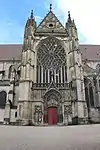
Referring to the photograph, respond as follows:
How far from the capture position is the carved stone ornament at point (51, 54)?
20250 mm

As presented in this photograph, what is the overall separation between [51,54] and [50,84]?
425 cm

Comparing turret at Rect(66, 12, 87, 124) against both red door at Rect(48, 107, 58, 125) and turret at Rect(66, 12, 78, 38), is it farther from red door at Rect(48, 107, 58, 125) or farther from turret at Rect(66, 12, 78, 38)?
red door at Rect(48, 107, 58, 125)

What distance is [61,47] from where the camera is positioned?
21.4 metres

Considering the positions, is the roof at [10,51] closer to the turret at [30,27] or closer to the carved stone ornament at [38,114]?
the turret at [30,27]

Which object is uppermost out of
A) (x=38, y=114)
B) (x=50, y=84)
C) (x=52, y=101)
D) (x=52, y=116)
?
(x=50, y=84)

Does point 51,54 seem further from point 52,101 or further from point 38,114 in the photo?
point 38,114

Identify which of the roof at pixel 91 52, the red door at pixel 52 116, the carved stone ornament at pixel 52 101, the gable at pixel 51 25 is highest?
the gable at pixel 51 25

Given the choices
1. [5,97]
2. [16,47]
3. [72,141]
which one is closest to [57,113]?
[5,97]

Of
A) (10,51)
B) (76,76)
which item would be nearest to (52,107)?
(76,76)

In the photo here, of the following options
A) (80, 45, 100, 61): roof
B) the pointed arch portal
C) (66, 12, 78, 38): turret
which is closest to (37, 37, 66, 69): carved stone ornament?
(66, 12, 78, 38): turret

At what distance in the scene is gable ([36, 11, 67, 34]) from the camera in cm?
2277

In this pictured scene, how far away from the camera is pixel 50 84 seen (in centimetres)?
1828

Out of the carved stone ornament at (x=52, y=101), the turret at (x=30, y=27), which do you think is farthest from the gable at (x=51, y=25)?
→ the carved stone ornament at (x=52, y=101)

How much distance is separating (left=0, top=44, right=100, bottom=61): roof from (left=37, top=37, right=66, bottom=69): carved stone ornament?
21.8 feet
